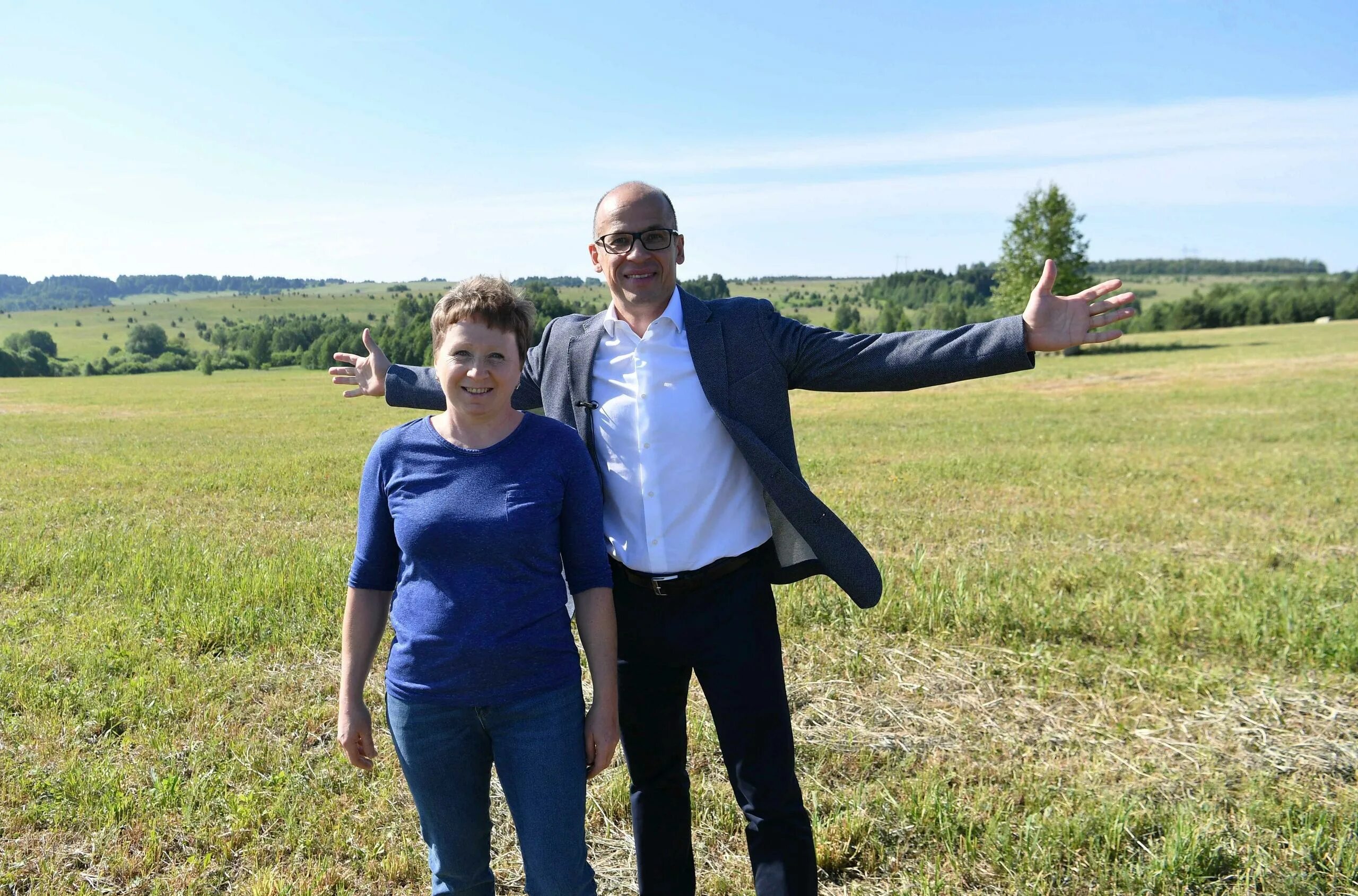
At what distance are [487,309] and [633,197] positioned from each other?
738 mm


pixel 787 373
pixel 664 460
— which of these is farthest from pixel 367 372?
pixel 787 373

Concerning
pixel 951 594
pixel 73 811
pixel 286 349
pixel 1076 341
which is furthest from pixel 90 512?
pixel 286 349

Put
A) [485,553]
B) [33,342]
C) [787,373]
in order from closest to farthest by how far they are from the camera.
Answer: [485,553], [787,373], [33,342]

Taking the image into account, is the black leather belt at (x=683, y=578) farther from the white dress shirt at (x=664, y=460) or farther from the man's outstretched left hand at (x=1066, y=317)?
the man's outstretched left hand at (x=1066, y=317)

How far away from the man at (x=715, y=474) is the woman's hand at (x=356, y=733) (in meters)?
0.58

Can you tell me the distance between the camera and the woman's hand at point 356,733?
9.28ft

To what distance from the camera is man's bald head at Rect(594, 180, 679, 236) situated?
122 inches

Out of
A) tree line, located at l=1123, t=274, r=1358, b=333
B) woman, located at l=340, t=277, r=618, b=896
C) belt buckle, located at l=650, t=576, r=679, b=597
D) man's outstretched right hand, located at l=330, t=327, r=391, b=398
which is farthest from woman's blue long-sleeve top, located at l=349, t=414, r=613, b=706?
tree line, located at l=1123, t=274, r=1358, b=333

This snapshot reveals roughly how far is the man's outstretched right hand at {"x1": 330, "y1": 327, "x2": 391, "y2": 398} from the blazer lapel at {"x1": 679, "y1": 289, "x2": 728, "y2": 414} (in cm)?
139

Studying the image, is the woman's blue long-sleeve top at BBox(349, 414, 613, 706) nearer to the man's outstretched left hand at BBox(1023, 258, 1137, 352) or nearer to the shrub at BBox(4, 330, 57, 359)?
the man's outstretched left hand at BBox(1023, 258, 1137, 352)

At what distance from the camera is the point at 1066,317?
312 cm

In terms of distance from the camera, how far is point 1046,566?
8219mm

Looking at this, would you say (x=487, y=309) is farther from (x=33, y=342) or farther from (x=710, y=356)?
(x=33, y=342)

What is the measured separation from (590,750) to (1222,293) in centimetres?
Answer: 10256
